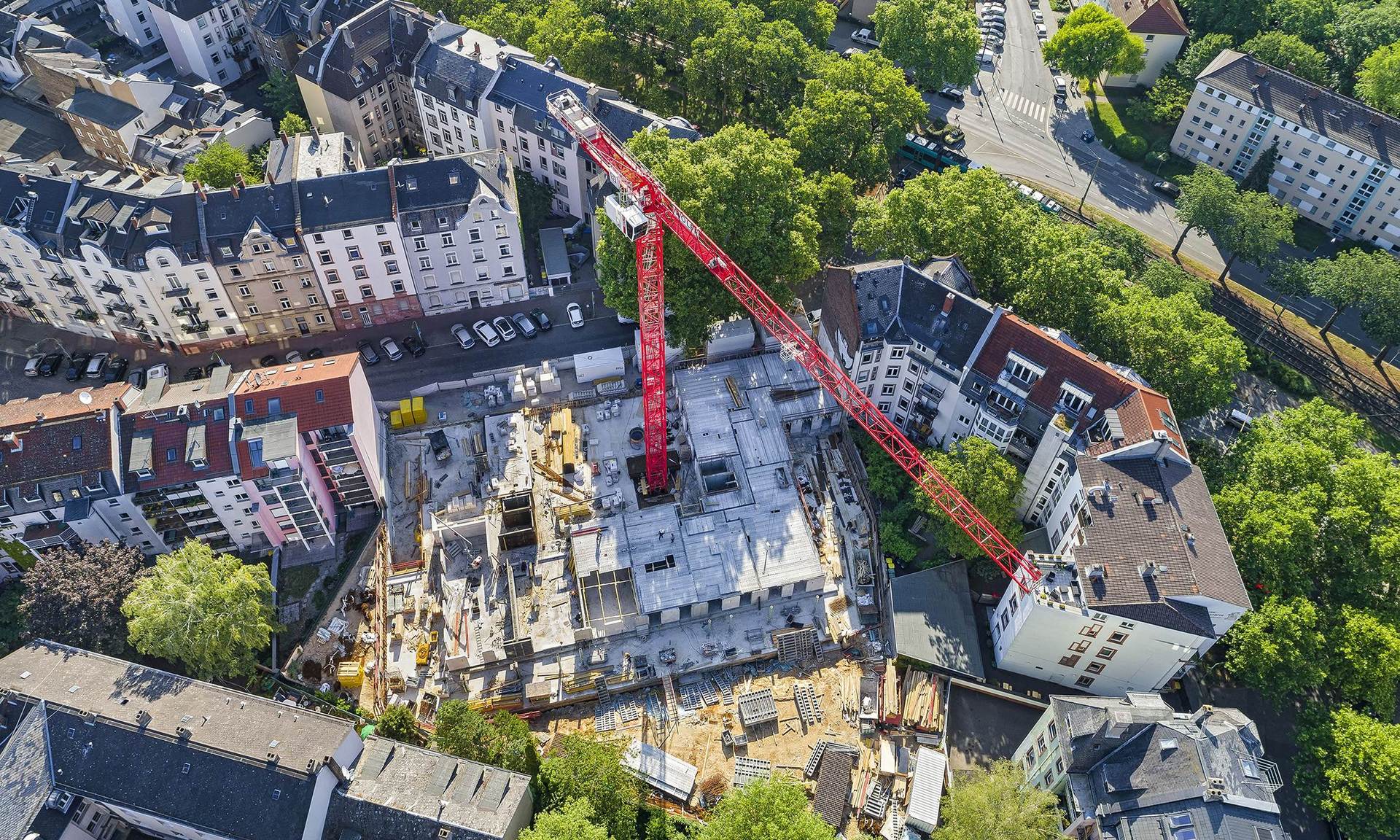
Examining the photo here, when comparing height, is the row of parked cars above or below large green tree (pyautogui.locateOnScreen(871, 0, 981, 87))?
below

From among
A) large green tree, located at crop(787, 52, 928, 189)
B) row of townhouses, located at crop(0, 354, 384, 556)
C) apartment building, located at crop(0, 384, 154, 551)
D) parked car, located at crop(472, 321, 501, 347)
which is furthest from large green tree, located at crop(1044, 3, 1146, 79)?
apartment building, located at crop(0, 384, 154, 551)

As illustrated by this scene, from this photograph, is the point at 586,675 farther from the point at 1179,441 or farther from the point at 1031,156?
the point at 1031,156

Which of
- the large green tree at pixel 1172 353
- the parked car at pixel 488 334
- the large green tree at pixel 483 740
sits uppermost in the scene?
the large green tree at pixel 1172 353

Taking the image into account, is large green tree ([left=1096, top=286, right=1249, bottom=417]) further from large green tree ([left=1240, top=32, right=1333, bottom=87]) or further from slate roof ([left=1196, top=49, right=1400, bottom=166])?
large green tree ([left=1240, top=32, right=1333, bottom=87])

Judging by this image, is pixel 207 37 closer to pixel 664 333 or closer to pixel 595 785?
pixel 664 333

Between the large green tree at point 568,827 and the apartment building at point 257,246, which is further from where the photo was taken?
the apartment building at point 257,246

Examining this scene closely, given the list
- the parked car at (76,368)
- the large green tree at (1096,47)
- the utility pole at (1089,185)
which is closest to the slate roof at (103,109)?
the parked car at (76,368)

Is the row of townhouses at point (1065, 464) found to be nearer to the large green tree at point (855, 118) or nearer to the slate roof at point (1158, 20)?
the large green tree at point (855, 118)
